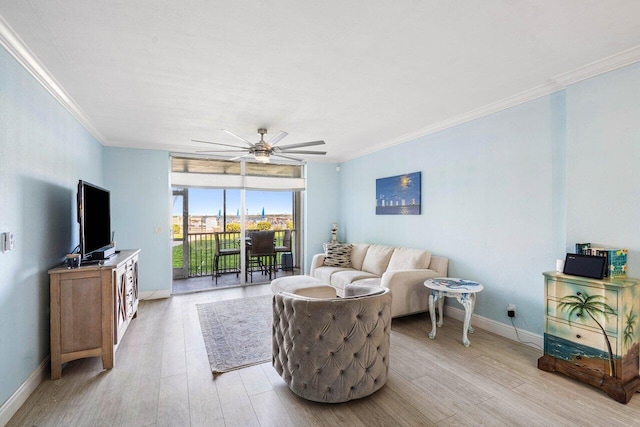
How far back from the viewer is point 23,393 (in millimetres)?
2258

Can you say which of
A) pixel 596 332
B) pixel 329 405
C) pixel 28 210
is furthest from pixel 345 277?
pixel 28 210

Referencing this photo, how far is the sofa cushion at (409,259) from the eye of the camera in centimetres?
410

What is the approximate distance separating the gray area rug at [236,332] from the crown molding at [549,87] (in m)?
3.51

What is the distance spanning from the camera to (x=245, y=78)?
2723 millimetres

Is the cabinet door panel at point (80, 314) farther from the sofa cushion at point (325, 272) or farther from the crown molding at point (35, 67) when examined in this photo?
the sofa cushion at point (325, 272)

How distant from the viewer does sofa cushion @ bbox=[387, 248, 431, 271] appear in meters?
4.10

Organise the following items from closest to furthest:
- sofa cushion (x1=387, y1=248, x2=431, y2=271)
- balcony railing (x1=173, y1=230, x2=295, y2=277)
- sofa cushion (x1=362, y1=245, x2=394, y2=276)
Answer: sofa cushion (x1=387, y1=248, x2=431, y2=271) < sofa cushion (x1=362, y1=245, x2=394, y2=276) < balcony railing (x1=173, y1=230, x2=295, y2=277)

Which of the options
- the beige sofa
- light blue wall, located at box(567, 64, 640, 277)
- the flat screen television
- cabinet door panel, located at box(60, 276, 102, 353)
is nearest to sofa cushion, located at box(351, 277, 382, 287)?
the beige sofa

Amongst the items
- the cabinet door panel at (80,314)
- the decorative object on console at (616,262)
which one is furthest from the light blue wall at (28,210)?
the decorative object on console at (616,262)

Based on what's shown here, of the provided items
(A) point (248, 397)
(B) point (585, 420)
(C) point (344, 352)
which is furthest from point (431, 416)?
(A) point (248, 397)

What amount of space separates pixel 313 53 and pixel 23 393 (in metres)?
3.40

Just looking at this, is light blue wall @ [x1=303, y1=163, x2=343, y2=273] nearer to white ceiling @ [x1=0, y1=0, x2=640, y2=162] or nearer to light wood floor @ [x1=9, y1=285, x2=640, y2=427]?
white ceiling @ [x1=0, y1=0, x2=640, y2=162]

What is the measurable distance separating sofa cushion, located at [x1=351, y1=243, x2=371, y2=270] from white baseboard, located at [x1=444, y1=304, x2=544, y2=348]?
165cm

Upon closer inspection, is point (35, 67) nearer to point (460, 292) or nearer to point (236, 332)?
point (236, 332)
